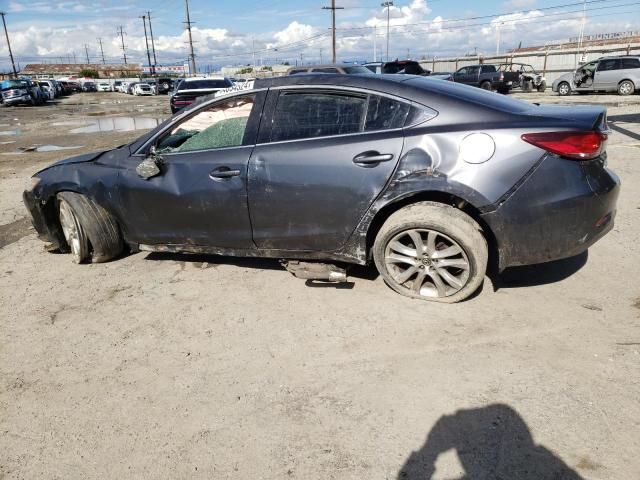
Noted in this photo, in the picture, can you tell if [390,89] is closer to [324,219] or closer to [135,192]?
[324,219]

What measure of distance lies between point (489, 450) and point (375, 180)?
1.79 m

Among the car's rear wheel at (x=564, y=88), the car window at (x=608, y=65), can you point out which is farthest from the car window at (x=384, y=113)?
the car's rear wheel at (x=564, y=88)

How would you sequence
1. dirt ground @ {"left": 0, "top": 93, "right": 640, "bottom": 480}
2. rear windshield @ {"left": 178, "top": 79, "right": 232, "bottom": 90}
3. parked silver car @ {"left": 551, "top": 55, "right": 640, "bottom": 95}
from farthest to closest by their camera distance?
parked silver car @ {"left": 551, "top": 55, "right": 640, "bottom": 95} < rear windshield @ {"left": 178, "top": 79, "right": 232, "bottom": 90} < dirt ground @ {"left": 0, "top": 93, "right": 640, "bottom": 480}

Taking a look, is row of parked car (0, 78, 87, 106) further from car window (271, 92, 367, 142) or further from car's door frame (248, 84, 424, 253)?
car window (271, 92, 367, 142)

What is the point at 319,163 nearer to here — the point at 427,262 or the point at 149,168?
the point at 427,262

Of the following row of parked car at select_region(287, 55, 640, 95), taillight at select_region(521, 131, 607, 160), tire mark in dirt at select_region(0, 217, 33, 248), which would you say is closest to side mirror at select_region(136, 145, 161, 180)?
tire mark in dirt at select_region(0, 217, 33, 248)

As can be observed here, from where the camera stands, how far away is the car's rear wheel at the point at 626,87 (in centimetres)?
2062

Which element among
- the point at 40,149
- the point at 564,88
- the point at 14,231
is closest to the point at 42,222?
the point at 14,231

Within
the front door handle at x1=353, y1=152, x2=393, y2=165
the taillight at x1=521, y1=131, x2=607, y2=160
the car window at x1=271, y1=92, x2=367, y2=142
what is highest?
the car window at x1=271, y1=92, x2=367, y2=142

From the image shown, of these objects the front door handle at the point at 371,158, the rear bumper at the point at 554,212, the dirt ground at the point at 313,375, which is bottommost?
the dirt ground at the point at 313,375

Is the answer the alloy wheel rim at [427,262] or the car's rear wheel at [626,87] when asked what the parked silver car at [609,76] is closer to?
the car's rear wheel at [626,87]

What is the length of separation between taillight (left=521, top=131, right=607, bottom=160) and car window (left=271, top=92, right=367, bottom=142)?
113cm

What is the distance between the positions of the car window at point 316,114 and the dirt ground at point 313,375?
1.22m

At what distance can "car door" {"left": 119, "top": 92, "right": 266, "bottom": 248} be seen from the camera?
12.1 feet
